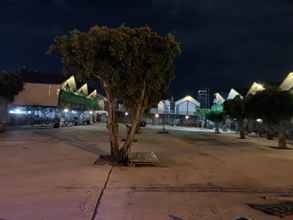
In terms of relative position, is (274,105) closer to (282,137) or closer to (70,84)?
(282,137)

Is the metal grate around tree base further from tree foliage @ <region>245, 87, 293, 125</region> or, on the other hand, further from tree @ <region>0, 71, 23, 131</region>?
tree @ <region>0, 71, 23, 131</region>

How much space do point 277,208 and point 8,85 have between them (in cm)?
3686

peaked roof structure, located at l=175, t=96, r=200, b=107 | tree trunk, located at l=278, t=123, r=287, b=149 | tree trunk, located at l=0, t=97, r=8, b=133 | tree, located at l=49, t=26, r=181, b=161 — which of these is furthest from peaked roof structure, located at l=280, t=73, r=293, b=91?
peaked roof structure, located at l=175, t=96, r=200, b=107

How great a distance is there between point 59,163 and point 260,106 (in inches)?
672

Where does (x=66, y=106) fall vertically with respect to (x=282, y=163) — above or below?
above

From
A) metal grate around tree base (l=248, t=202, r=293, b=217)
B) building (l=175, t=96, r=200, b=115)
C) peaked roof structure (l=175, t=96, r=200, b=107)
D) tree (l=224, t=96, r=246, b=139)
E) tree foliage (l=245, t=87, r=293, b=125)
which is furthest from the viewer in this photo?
peaked roof structure (l=175, t=96, r=200, b=107)

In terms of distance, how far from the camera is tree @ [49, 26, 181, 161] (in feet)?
44.9

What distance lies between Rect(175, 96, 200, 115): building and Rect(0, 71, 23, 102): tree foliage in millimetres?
62797

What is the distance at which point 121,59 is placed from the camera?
45.2ft

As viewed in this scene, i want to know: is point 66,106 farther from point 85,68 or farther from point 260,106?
point 85,68

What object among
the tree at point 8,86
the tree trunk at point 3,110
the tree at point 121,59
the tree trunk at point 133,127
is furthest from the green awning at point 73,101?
the tree trunk at point 133,127

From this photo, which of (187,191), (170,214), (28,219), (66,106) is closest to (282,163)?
(187,191)

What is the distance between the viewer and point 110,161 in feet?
47.0

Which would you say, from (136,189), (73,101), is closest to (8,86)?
(73,101)
